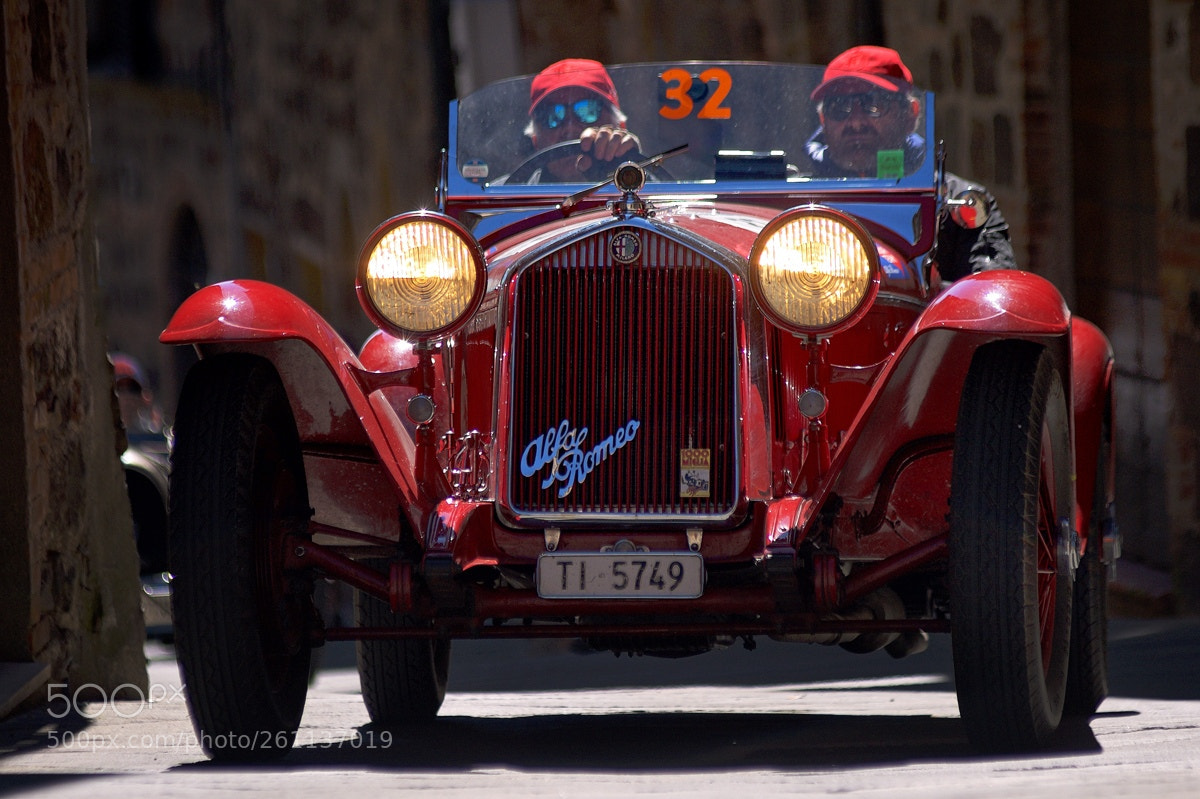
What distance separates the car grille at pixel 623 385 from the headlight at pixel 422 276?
0.13 metres

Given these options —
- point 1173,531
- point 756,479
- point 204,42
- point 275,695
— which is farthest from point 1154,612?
point 204,42

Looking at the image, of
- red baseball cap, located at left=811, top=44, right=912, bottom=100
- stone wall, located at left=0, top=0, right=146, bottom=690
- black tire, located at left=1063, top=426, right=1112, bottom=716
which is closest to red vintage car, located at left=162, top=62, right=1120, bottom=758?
black tire, located at left=1063, top=426, right=1112, bottom=716

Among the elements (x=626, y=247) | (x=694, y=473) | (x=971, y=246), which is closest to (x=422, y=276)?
(x=626, y=247)

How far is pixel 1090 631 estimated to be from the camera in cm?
563

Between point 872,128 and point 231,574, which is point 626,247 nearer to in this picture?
point 231,574

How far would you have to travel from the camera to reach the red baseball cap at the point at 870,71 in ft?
19.7

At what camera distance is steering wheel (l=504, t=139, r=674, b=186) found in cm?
590

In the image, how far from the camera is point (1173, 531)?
8422mm

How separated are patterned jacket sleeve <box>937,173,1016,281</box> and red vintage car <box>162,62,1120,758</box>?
933mm

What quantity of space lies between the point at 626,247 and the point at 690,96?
1.48 m

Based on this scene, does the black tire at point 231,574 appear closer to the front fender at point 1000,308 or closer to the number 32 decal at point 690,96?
the front fender at point 1000,308

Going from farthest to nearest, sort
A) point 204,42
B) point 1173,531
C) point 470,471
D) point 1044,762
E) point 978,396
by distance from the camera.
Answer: point 204,42, point 1173,531, point 470,471, point 978,396, point 1044,762

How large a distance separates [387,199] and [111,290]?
6123 millimetres

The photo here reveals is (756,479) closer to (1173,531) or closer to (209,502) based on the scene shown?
(209,502)
